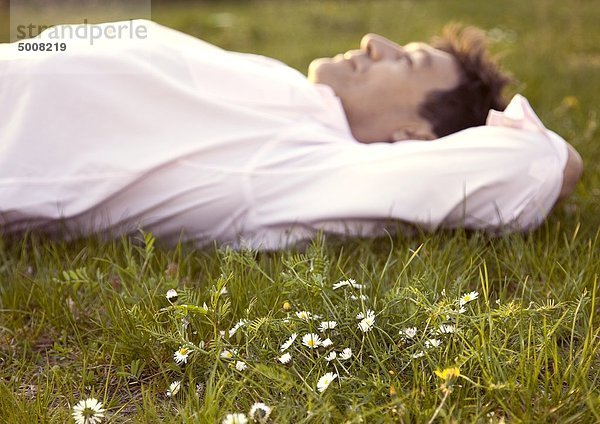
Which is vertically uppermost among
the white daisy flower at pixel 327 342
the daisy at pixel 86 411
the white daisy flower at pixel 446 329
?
the white daisy flower at pixel 446 329

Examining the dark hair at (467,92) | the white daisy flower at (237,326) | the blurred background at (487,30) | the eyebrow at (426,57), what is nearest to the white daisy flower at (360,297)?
the white daisy flower at (237,326)

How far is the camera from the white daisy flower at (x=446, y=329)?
4.89 ft

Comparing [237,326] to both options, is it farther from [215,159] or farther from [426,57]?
[426,57]

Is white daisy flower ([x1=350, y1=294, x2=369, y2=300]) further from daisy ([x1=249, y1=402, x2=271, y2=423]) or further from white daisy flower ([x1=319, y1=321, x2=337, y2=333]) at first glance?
daisy ([x1=249, y1=402, x2=271, y2=423])

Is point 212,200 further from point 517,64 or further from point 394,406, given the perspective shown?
point 517,64

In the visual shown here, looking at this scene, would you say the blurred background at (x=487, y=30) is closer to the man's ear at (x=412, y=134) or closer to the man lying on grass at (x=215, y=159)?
the man's ear at (x=412, y=134)

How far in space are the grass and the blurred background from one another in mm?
1158

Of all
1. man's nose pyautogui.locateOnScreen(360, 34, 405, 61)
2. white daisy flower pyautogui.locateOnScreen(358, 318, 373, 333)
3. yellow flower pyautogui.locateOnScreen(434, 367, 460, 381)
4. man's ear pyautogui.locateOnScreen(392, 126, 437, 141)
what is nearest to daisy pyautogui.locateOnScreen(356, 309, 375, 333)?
white daisy flower pyautogui.locateOnScreen(358, 318, 373, 333)

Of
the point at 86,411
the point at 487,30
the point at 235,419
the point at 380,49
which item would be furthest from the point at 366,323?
the point at 487,30

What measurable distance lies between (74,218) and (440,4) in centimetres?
667

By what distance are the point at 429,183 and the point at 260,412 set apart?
1.09 meters

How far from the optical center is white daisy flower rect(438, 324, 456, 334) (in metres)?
1.49

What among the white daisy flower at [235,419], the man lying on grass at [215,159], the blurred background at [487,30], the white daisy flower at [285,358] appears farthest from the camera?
the blurred background at [487,30]

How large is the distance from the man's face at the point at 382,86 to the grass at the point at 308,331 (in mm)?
524
